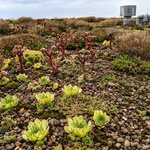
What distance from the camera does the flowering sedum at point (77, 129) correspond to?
140 inches

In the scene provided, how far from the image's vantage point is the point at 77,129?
3545 millimetres

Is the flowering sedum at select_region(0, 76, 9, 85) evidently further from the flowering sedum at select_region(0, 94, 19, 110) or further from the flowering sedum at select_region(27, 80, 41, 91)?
the flowering sedum at select_region(0, 94, 19, 110)

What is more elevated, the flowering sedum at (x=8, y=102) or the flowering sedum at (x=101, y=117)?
the flowering sedum at (x=8, y=102)

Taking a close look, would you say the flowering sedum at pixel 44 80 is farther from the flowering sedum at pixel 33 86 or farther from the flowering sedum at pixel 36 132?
the flowering sedum at pixel 36 132

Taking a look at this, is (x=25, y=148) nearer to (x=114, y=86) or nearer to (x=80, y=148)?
(x=80, y=148)

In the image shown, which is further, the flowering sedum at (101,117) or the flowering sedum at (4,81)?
the flowering sedum at (4,81)

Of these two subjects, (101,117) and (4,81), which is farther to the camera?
(4,81)

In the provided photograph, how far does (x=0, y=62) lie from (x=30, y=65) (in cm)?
93

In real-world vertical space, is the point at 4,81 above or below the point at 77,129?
above

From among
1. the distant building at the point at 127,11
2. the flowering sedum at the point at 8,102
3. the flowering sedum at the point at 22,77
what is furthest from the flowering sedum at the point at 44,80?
the distant building at the point at 127,11

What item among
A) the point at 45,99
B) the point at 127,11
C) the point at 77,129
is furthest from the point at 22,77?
the point at 127,11

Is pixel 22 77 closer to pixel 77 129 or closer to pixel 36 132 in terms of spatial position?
pixel 36 132

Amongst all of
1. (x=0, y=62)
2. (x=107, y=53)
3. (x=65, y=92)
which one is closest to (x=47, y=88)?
(x=65, y=92)

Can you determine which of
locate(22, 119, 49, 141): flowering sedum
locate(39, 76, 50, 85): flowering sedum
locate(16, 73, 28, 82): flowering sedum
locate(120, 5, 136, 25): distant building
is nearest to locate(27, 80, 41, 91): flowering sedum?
locate(39, 76, 50, 85): flowering sedum
